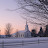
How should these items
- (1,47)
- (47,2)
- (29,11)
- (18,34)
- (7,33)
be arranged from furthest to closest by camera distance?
(18,34) < (7,33) < (1,47) < (29,11) < (47,2)

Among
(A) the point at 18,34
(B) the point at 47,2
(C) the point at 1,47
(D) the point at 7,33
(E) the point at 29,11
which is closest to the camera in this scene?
(B) the point at 47,2

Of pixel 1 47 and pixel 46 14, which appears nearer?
pixel 46 14

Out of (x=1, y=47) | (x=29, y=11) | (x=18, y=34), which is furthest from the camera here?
(x=18, y=34)

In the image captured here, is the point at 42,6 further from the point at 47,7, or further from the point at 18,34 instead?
the point at 18,34

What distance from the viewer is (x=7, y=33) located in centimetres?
6844

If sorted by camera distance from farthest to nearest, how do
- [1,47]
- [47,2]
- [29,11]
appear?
[1,47]
[29,11]
[47,2]

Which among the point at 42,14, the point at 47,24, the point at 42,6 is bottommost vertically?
the point at 47,24

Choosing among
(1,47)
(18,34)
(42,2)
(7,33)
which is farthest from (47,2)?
(18,34)

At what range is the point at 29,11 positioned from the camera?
3916 millimetres

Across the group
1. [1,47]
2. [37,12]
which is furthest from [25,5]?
[1,47]

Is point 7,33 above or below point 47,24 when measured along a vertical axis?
below

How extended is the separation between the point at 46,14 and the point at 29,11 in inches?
22.4

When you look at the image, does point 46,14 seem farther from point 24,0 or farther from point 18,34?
point 18,34

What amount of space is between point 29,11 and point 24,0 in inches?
17.1
